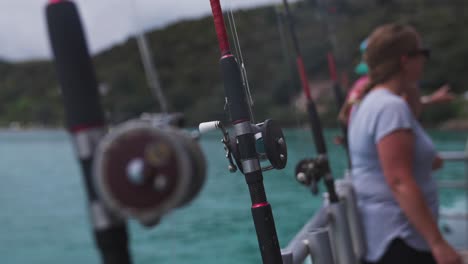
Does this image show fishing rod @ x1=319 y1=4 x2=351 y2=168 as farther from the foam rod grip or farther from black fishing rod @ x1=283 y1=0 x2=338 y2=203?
the foam rod grip

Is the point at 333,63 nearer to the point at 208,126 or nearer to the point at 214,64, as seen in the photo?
the point at 214,64

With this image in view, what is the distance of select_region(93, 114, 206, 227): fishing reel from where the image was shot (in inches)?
16.5

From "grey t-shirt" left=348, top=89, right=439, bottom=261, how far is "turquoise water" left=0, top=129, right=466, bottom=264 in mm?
182

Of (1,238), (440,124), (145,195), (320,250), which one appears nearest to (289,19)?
(320,250)

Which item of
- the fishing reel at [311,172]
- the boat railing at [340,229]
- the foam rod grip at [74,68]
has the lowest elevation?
the boat railing at [340,229]

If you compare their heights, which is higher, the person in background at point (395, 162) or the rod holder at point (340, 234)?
the person in background at point (395, 162)

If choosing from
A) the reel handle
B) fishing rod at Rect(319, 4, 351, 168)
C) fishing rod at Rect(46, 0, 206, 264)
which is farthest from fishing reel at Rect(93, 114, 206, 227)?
fishing rod at Rect(319, 4, 351, 168)

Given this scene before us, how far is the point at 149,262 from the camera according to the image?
8.90 m

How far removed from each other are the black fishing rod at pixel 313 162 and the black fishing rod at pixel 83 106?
3.51 feet

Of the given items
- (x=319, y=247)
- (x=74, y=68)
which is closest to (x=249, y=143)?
A: (x=74, y=68)

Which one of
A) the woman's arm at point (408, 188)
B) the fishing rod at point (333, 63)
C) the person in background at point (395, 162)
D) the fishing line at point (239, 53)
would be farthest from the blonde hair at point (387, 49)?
the fishing rod at point (333, 63)

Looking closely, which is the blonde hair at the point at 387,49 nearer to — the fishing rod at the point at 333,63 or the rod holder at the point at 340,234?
the rod holder at the point at 340,234

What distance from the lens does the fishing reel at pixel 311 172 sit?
152 centimetres

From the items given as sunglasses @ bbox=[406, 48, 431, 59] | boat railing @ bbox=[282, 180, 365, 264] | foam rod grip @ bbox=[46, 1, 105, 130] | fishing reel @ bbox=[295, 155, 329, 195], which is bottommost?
boat railing @ bbox=[282, 180, 365, 264]
